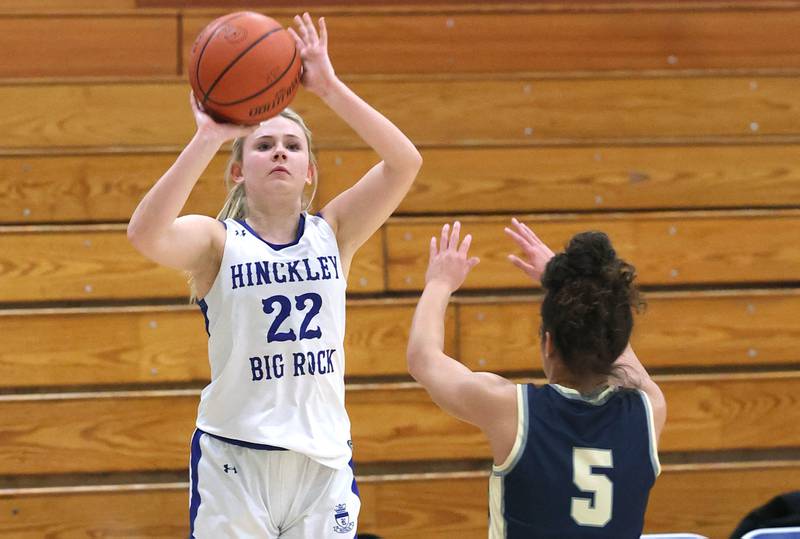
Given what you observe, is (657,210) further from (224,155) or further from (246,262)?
(246,262)

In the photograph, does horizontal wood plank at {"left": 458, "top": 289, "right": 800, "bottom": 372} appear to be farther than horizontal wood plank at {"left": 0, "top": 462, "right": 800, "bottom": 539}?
Yes

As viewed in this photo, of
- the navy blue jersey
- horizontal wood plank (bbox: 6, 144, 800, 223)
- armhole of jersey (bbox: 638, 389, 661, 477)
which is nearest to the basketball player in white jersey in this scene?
the navy blue jersey

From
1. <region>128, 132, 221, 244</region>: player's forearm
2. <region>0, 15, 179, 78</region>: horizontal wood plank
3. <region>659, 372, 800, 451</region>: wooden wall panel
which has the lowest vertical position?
<region>659, 372, 800, 451</region>: wooden wall panel

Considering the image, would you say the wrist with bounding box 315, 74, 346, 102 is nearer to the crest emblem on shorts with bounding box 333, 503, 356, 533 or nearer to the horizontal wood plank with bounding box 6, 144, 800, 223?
the crest emblem on shorts with bounding box 333, 503, 356, 533

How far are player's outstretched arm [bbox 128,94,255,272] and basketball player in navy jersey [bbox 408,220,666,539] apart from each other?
650mm

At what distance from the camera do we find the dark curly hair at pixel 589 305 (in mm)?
2029

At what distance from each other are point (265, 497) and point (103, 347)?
2.03 metres

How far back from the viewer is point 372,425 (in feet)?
14.2

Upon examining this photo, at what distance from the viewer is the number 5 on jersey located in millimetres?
1986

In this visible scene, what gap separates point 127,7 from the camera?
15.4 feet

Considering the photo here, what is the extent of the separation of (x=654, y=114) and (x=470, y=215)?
962 millimetres

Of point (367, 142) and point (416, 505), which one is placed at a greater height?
point (367, 142)

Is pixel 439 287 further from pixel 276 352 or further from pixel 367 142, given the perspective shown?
pixel 367 142

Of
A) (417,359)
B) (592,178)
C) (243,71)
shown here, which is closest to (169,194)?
(243,71)
